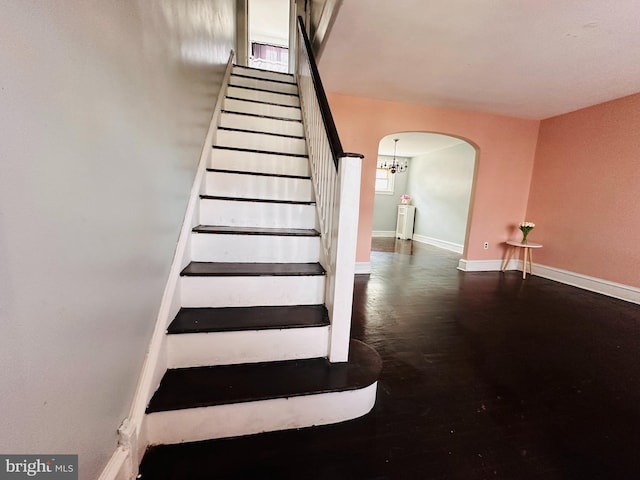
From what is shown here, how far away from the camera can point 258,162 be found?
2385mm

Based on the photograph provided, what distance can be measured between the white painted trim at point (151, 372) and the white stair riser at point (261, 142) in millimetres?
915

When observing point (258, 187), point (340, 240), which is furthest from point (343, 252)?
point (258, 187)

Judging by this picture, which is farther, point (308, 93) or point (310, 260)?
point (308, 93)

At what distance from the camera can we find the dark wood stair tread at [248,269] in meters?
1.55

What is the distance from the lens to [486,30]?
7.57 ft

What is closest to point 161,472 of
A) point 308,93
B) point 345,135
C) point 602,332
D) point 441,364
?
point 441,364

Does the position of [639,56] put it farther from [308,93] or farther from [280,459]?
[280,459]

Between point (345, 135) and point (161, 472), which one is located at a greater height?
point (345, 135)

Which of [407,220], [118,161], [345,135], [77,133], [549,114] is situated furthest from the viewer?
[407,220]

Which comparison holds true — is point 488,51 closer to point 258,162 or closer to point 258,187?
point 258,162

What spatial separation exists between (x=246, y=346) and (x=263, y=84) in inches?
130

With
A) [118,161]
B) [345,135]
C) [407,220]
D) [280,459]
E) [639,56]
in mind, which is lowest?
[280,459]

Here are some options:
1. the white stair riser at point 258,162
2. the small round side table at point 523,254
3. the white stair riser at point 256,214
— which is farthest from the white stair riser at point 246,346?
the small round side table at point 523,254

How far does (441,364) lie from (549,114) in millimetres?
4528
